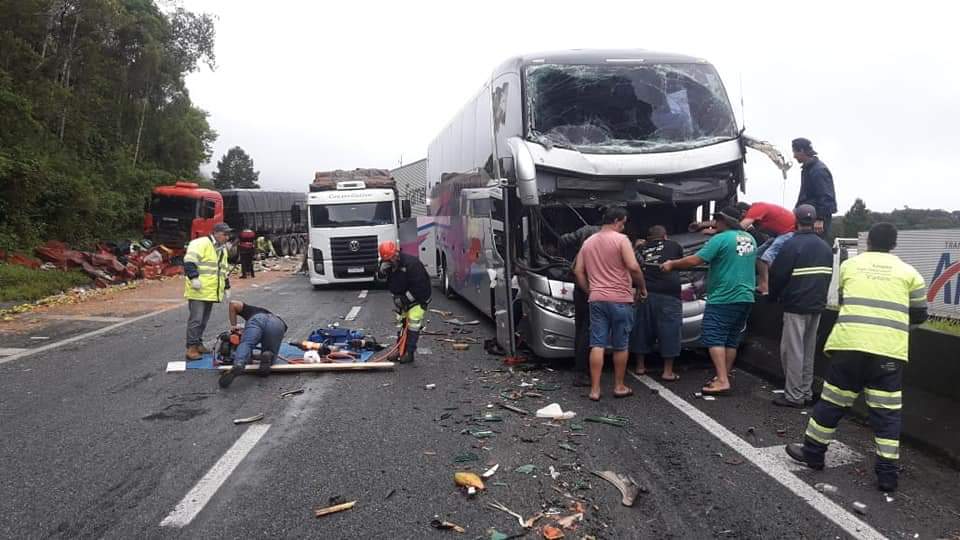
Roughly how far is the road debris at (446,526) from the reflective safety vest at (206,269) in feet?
19.0

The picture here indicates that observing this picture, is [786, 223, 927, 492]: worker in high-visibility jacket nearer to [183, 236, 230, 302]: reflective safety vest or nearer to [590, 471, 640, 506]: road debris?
[590, 471, 640, 506]: road debris

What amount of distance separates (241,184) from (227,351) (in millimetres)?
91772

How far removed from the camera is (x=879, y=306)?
455 cm

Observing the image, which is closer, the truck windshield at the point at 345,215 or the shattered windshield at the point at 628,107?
the shattered windshield at the point at 628,107

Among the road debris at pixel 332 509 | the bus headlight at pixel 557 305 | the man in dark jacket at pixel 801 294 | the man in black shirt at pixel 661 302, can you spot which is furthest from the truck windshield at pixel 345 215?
the road debris at pixel 332 509

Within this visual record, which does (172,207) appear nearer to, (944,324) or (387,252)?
(387,252)

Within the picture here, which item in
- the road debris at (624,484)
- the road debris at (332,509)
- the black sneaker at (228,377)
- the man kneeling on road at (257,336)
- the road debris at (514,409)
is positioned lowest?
the road debris at (514,409)

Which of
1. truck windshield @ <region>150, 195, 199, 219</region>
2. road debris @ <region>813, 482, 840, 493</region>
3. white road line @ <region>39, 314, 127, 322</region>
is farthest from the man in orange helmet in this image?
truck windshield @ <region>150, 195, 199, 219</region>

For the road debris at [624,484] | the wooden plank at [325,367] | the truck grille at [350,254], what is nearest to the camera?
the road debris at [624,484]

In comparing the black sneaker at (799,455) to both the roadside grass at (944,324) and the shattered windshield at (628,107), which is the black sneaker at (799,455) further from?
the shattered windshield at (628,107)

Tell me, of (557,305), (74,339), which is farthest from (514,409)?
Answer: (74,339)

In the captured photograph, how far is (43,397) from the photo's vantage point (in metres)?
6.94

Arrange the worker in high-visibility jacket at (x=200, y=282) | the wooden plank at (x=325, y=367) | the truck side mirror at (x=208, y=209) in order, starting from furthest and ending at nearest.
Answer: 1. the truck side mirror at (x=208, y=209)
2. the worker in high-visibility jacket at (x=200, y=282)
3. the wooden plank at (x=325, y=367)

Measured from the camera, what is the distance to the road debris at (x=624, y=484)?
427cm
